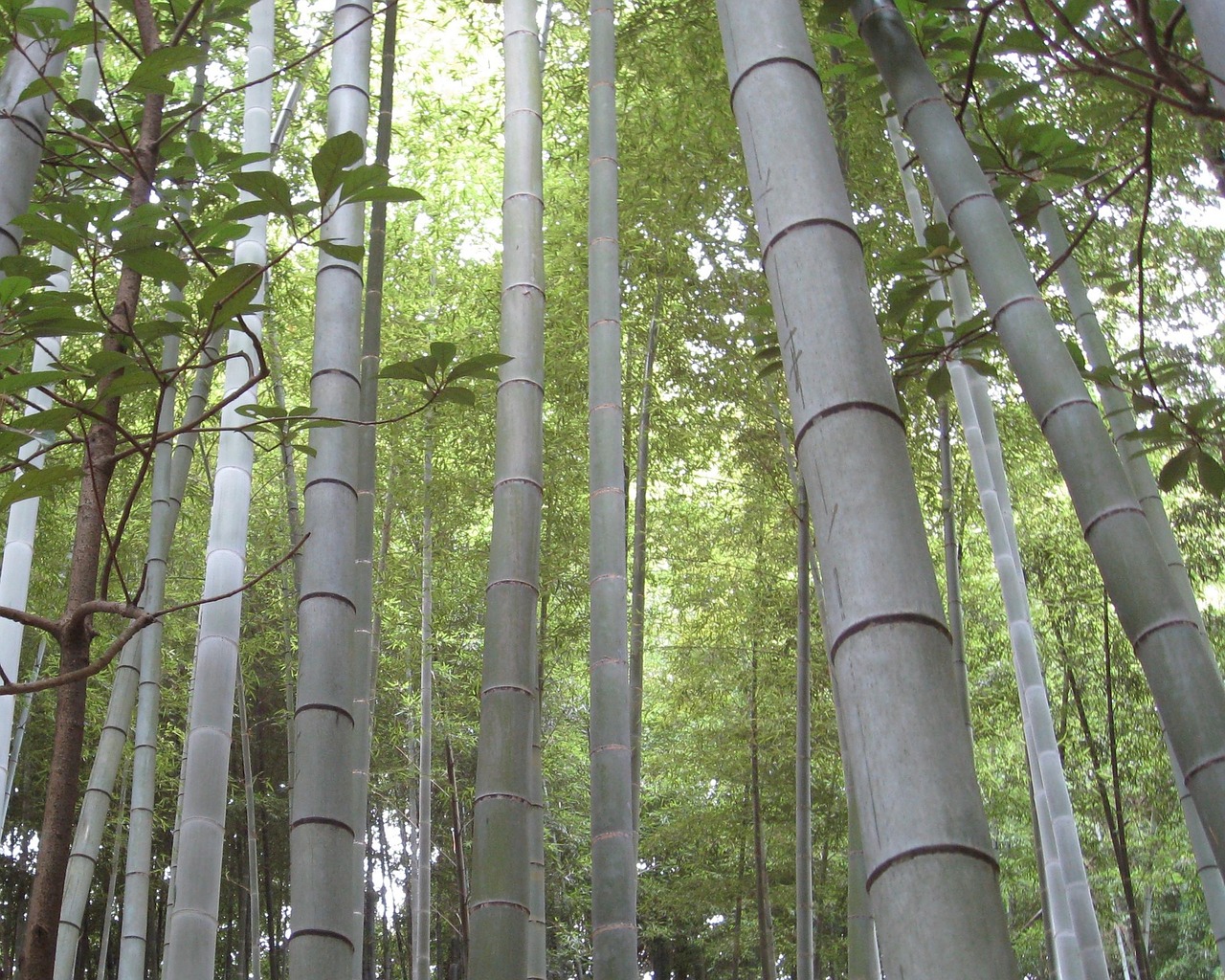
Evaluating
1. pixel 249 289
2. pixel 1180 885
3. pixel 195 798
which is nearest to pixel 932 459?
pixel 195 798

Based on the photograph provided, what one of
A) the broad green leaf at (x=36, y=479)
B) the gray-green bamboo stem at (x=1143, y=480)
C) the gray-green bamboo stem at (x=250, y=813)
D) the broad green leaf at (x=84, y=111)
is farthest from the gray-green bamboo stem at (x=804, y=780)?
the broad green leaf at (x=36, y=479)

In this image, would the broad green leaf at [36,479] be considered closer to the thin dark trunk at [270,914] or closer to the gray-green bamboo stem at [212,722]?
the gray-green bamboo stem at [212,722]

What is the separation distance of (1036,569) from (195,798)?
5.32m

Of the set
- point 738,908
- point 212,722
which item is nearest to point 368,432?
point 212,722

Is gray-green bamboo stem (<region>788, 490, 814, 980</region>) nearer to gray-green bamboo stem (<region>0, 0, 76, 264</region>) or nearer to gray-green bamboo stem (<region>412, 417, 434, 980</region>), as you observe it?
gray-green bamboo stem (<region>412, 417, 434, 980</region>)

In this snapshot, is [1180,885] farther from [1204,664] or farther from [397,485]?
[1204,664]

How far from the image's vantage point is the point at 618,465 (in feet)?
8.86

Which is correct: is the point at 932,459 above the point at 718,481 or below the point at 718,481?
below

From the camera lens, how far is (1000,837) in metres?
8.70

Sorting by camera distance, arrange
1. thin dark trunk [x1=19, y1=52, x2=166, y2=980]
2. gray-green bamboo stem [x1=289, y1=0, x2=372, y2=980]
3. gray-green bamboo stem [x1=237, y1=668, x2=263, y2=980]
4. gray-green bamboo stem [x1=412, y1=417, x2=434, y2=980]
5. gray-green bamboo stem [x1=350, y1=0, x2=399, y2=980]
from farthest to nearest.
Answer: gray-green bamboo stem [x1=237, y1=668, x2=263, y2=980] → gray-green bamboo stem [x1=412, y1=417, x2=434, y2=980] → gray-green bamboo stem [x1=350, y1=0, x2=399, y2=980] → gray-green bamboo stem [x1=289, y1=0, x2=372, y2=980] → thin dark trunk [x1=19, y1=52, x2=166, y2=980]

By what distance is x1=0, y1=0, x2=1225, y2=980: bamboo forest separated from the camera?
106 cm

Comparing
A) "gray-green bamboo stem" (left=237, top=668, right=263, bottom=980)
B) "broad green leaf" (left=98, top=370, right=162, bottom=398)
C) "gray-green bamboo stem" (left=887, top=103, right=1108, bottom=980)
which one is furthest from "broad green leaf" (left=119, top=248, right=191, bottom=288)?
"gray-green bamboo stem" (left=237, top=668, right=263, bottom=980)

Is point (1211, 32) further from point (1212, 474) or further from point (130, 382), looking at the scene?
point (130, 382)

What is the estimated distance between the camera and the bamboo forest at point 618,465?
41.8 inches
